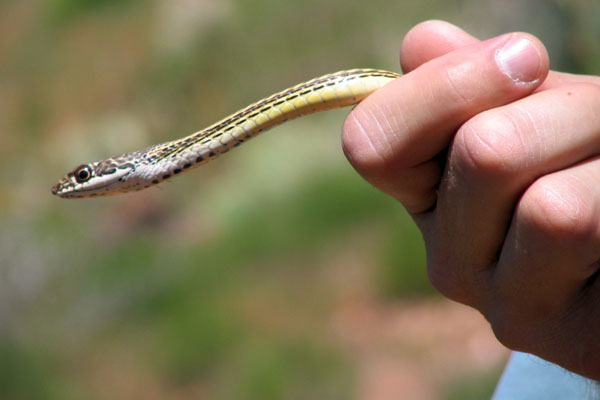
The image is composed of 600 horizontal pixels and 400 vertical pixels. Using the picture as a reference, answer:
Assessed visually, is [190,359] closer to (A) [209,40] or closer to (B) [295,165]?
(B) [295,165]

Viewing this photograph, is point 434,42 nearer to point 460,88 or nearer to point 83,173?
point 460,88

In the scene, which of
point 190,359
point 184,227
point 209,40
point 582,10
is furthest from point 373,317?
point 209,40

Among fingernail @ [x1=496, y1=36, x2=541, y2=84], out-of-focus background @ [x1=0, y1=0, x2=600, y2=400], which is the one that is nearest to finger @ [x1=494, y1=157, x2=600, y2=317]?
fingernail @ [x1=496, y1=36, x2=541, y2=84]

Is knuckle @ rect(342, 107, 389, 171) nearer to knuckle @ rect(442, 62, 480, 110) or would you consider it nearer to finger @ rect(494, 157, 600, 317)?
knuckle @ rect(442, 62, 480, 110)

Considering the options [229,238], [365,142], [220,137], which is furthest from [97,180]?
[229,238]

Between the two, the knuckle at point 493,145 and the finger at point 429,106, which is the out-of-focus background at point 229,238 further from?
the knuckle at point 493,145

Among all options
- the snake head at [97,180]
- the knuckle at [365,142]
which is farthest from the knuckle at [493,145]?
the snake head at [97,180]
